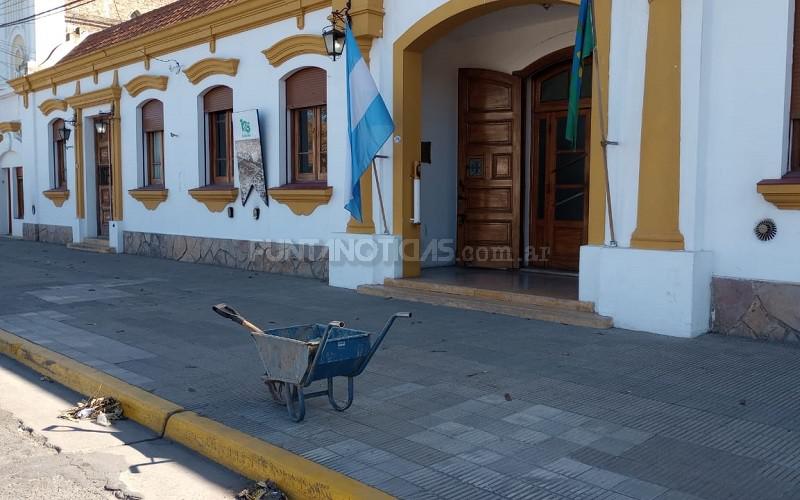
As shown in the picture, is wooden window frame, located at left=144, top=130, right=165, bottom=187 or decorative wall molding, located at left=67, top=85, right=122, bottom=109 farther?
decorative wall molding, located at left=67, top=85, right=122, bottom=109

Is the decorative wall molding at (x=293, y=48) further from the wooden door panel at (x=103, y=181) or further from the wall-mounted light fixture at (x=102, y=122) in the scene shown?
the wooden door panel at (x=103, y=181)

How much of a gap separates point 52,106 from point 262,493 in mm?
18728

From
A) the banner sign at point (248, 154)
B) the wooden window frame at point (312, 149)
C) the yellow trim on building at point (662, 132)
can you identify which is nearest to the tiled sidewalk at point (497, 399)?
the yellow trim on building at point (662, 132)

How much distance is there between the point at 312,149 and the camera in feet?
39.5

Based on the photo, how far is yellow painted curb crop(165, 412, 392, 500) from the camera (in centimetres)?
363

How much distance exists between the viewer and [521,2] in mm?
8594

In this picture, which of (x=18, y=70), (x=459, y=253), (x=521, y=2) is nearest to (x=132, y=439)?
(x=521, y=2)

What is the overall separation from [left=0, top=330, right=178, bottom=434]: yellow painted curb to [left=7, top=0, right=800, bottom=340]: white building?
439cm

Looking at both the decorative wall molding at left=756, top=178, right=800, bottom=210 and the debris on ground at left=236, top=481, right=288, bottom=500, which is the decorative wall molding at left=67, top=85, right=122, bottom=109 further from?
the debris on ground at left=236, top=481, right=288, bottom=500

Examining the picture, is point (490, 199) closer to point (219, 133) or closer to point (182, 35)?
point (219, 133)

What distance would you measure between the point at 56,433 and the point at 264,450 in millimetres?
1706

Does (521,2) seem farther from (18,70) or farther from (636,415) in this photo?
(18,70)

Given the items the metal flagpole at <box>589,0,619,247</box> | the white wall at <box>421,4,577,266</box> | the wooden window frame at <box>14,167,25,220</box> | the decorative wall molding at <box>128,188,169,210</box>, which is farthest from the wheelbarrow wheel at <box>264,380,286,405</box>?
the wooden window frame at <box>14,167,25,220</box>

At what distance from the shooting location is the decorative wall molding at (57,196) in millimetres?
19081
